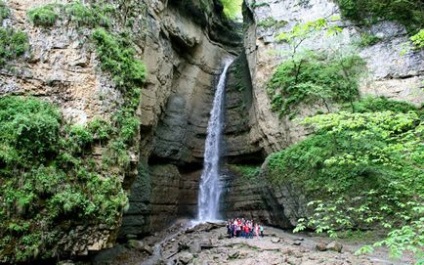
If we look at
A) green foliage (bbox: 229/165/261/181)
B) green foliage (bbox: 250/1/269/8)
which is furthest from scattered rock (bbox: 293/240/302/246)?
green foliage (bbox: 250/1/269/8)

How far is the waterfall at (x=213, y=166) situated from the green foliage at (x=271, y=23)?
452cm

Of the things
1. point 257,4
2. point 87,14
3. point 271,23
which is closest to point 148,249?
point 87,14

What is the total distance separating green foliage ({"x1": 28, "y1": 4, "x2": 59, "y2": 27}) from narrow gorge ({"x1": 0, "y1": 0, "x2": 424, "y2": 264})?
2.2 inches

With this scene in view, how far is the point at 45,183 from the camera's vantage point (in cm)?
848

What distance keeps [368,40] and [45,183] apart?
1564cm

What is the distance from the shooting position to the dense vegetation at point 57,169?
26.0 feet

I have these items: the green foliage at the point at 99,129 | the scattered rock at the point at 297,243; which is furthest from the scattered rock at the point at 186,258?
the green foliage at the point at 99,129

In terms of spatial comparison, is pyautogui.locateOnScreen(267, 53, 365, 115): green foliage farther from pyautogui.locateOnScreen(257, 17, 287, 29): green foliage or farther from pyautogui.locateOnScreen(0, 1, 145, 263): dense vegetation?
pyautogui.locateOnScreen(0, 1, 145, 263): dense vegetation

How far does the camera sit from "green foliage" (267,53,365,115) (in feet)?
51.1

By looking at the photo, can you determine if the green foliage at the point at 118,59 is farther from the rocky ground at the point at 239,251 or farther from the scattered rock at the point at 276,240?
the scattered rock at the point at 276,240

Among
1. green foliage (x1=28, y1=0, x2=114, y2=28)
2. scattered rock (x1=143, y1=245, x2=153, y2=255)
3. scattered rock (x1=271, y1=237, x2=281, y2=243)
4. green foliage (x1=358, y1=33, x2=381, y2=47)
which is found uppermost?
green foliage (x1=358, y1=33, x2=381, y2=47)

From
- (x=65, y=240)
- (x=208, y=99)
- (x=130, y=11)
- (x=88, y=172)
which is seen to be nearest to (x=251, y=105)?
(x=208, y=99)

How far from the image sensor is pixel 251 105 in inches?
787

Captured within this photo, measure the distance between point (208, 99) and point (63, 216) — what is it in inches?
563
